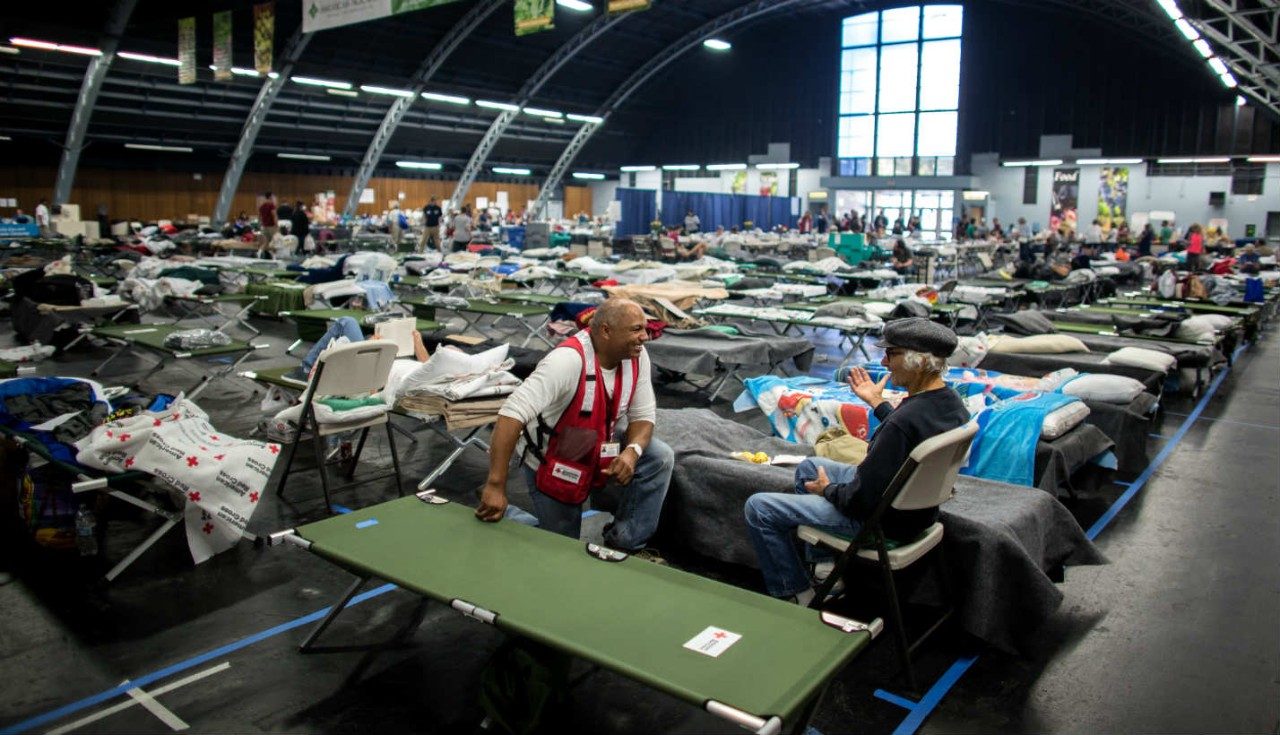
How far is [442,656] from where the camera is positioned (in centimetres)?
314

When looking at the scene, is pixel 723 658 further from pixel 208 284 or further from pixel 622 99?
pixel 622 99

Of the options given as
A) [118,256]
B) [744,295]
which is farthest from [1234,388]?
[118,256]

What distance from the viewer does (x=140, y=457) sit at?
3.64m

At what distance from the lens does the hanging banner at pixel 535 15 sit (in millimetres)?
11102

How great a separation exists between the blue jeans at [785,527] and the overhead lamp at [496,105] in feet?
80.5

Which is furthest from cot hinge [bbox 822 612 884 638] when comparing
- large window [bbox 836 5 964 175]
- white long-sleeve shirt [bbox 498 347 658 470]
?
large window [bbox 836 5 964 175]

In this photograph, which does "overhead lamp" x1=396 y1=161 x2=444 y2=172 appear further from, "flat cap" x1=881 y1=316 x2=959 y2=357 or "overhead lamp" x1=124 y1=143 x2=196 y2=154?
"flat cap" x1=881 y1=316 x2=959 y2=357

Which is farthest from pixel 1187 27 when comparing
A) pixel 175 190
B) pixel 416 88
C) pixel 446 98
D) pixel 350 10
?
pixel 175 190

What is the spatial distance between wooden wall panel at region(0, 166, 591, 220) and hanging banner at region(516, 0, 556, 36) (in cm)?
1850

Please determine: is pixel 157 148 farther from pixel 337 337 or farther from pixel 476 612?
pixel 476 612

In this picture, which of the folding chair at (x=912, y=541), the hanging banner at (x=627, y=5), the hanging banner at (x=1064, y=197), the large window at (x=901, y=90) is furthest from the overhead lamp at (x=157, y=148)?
the folding chair at (x=912, y=541)

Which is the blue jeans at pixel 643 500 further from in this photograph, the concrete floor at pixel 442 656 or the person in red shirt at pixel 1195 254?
the person in red shirt at pixel 1195 254

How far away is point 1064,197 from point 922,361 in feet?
90.9

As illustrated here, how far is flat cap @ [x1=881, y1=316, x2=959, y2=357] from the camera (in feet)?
9.57
